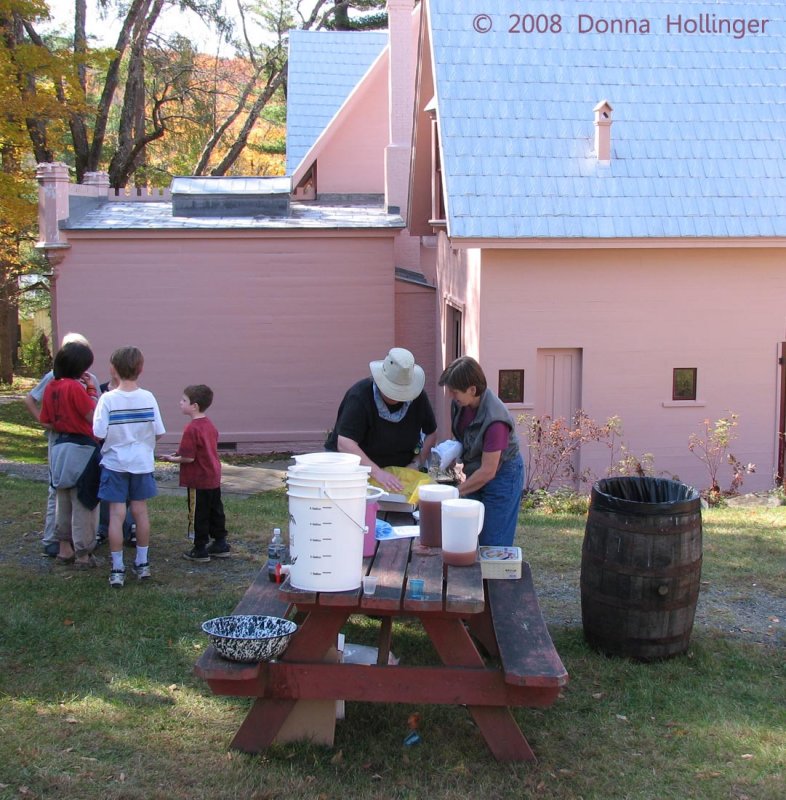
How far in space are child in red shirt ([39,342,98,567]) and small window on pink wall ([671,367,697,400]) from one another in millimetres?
8577

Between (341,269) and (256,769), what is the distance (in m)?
13.2

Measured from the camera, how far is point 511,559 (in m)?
4.96

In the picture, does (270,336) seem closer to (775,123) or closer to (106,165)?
(775,123)

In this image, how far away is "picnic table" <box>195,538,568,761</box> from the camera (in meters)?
4.05

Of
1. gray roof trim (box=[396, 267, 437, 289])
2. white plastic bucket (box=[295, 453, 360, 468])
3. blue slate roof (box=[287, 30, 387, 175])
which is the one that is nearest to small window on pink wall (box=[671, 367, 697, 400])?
gray roof trim (box=[396, 267, 437, 289])

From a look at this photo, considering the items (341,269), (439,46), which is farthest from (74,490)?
(341,269)

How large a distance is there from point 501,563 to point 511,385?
8005 millimetres

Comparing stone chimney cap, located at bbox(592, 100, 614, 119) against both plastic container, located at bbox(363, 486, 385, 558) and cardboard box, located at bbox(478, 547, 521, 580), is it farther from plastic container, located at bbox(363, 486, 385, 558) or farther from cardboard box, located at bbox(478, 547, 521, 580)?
plastic container, located at bbox(363, 486, 385, 558)

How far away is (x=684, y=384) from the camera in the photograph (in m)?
13.1

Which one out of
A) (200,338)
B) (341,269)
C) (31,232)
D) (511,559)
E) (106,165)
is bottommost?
(511,559)

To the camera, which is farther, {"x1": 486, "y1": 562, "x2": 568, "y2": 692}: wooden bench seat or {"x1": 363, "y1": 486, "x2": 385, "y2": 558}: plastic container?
{"x1": 363, "y1": 486, "x2": 385, "y2": 558}: plastic container

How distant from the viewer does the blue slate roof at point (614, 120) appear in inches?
486

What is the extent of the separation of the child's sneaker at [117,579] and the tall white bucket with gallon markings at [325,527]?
2.79 metres

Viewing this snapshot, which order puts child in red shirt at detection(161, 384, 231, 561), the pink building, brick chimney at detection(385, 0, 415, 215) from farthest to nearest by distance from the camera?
brick chimney at detection(385, 0, 415, 215), the pink building, child in red shirt at detection(161, 384, 231, 561)
